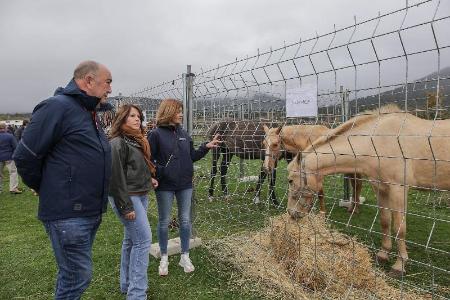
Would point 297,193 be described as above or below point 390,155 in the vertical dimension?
below

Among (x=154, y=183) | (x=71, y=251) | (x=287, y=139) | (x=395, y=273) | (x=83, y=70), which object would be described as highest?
(x=83, y=70)

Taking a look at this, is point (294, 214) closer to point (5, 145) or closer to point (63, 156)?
point (63, 156)

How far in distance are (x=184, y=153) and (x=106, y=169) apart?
1600mm

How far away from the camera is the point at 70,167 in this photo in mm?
2324

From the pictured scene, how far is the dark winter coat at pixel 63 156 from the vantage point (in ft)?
7.41

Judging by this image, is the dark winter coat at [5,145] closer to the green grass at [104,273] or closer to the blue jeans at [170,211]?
the green grass at [104,273]

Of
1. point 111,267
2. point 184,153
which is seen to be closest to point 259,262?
point 184,153

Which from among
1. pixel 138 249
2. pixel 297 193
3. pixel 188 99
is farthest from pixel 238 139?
pixel 138 249

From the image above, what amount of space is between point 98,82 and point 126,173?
3.73 feet

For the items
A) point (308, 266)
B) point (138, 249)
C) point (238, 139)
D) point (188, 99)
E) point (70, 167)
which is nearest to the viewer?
point (70, 167)

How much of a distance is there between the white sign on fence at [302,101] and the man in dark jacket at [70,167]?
180 cm

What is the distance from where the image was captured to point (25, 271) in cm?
449

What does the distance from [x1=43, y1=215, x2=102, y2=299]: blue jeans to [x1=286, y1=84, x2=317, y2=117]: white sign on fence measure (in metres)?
2.04

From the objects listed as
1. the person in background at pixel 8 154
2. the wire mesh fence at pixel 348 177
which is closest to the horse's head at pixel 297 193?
the wire mesh fence at pixel 348 177
